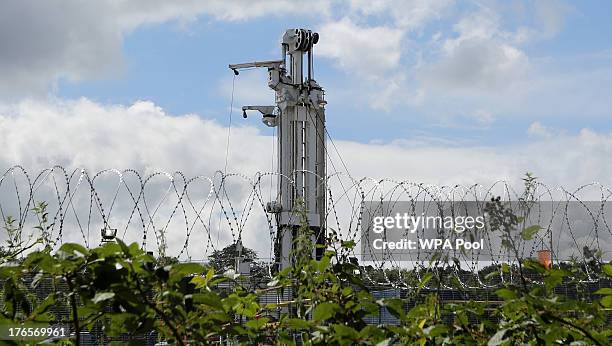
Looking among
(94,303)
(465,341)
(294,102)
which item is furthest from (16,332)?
(294,102)

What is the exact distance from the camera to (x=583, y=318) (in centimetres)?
198

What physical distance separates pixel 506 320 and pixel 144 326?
1067 millimetres

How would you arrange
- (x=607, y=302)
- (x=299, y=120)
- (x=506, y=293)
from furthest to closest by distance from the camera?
(x=299, y=120) < (x=607, y=302) < (x=506, y=293)

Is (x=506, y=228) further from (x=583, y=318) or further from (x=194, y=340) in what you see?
(x=194, y=340)

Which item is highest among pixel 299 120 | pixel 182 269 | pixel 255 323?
pixel 299 120

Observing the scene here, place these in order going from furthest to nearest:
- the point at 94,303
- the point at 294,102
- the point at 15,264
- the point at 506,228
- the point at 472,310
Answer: the point at 294,102 < the point at 472,310 < the point at 506,228 < the point at 15,264 < the point at 94,303

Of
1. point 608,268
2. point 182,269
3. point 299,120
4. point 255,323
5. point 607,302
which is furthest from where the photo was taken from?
point 299,120

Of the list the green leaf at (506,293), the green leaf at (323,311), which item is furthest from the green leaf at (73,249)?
the green leaf at (506,293)

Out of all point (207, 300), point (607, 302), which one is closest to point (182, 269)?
point (207, 300)

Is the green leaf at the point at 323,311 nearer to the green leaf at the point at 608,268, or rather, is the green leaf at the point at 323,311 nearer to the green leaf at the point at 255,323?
the green leaf at the point at 255,323

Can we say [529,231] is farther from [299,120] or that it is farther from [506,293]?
[299,120]

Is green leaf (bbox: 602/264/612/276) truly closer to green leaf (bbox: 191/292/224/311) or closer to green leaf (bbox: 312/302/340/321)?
green leaf (bbox: 312/302/340/321)

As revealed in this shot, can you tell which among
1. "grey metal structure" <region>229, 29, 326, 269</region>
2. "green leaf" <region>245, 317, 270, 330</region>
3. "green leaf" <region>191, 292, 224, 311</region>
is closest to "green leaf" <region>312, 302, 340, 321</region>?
"green leaf" <region>191, 292, 224, 311</region>

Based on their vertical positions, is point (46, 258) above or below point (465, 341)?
above
